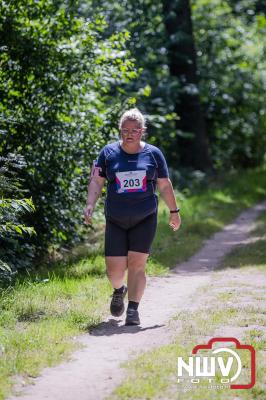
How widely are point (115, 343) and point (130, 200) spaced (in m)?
1.31

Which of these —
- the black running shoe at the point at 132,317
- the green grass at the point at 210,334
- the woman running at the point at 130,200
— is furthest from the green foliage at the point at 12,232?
the green grass at the point at 210,334

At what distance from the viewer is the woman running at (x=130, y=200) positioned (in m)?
6.75

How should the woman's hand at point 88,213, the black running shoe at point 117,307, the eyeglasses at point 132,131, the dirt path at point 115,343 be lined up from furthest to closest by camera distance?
the black running shoe at point 117,307, the woman's hand at point 88,213, the eyeglasses at point 132,131, the dirt path at point 115,343

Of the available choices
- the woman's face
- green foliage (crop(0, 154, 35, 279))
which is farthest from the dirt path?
the woman's face

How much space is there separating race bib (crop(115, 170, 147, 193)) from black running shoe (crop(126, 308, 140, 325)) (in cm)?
111

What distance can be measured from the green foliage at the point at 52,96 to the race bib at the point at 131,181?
3047mm

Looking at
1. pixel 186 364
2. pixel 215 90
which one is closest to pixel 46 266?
pixel 186 364

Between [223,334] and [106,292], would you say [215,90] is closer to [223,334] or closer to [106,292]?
[106,292]

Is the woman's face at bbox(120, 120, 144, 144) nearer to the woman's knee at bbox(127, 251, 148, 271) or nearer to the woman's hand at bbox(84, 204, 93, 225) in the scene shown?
the woman's hand at bbox(84, 204, 93, 225)

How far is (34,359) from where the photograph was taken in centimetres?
555

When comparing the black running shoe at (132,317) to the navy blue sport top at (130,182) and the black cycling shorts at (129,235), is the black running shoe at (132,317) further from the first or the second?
the navy blue sport top at (130,182)

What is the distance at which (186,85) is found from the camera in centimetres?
1741

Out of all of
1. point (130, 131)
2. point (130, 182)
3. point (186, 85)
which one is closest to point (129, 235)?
point (130, 182)

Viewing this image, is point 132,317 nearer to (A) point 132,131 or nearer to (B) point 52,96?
(A) point 132,131
